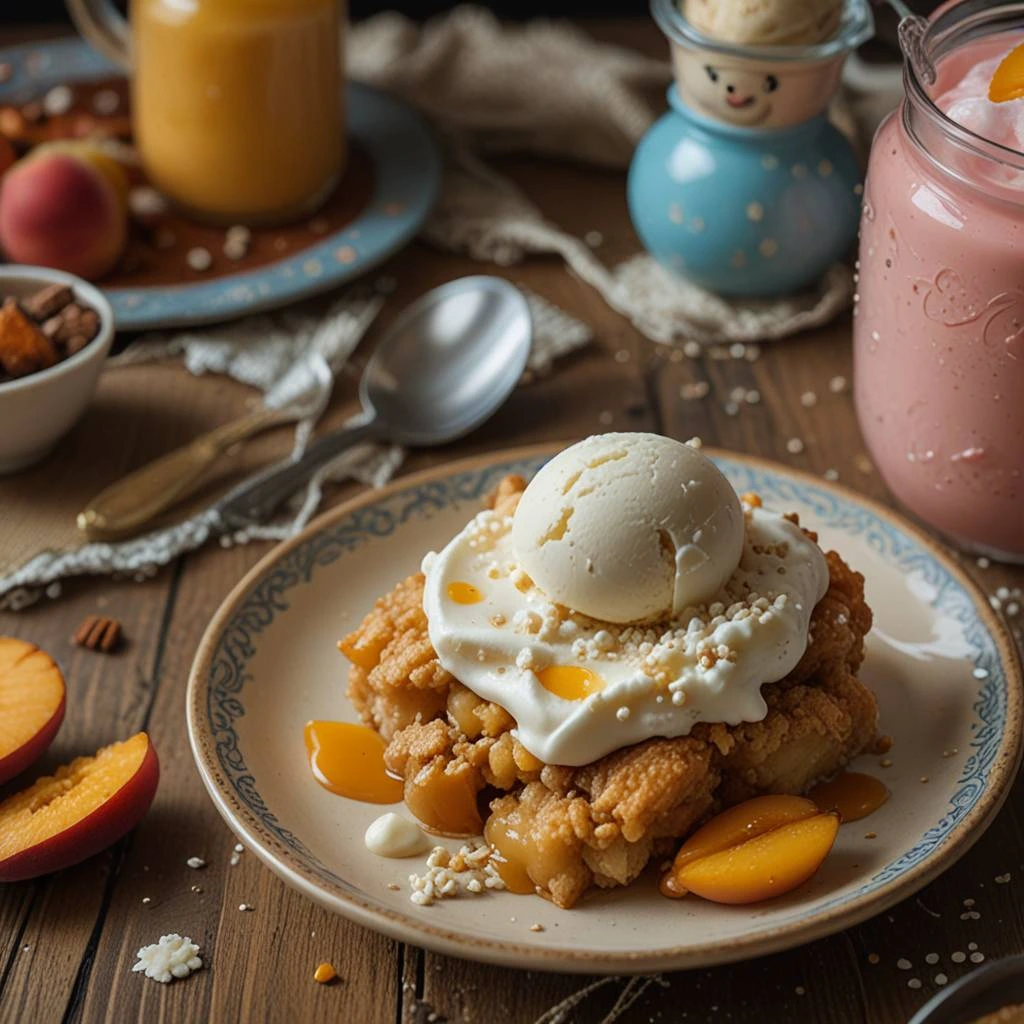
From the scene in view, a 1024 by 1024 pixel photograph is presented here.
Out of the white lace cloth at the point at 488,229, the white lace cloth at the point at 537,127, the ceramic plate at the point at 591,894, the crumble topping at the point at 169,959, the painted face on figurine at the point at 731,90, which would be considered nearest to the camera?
the ceramic plate at the point at 591,894

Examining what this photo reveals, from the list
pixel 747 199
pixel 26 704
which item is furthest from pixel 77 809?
pixel 747 199

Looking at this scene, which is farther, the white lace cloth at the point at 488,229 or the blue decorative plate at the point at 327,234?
the blue decorative plate at the point at 327,234

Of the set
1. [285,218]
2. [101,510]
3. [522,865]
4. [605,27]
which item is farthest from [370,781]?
[605,27]

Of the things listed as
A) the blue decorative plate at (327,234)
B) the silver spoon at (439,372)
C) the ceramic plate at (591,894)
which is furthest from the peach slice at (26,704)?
the blue decorative plate at (327,234)

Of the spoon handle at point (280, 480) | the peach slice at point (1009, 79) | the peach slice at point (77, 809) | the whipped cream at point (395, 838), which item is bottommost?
the spoon handle at point (280, 480)

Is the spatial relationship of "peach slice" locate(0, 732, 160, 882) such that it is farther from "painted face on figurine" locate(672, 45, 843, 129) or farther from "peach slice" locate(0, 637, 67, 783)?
"painted face on figurine" locate(672, 45, 843, 129)

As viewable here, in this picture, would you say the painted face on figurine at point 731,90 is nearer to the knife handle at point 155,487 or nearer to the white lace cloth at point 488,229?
the white lace cloth at point 488,229

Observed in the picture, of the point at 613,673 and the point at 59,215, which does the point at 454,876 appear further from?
the point at 59,215
